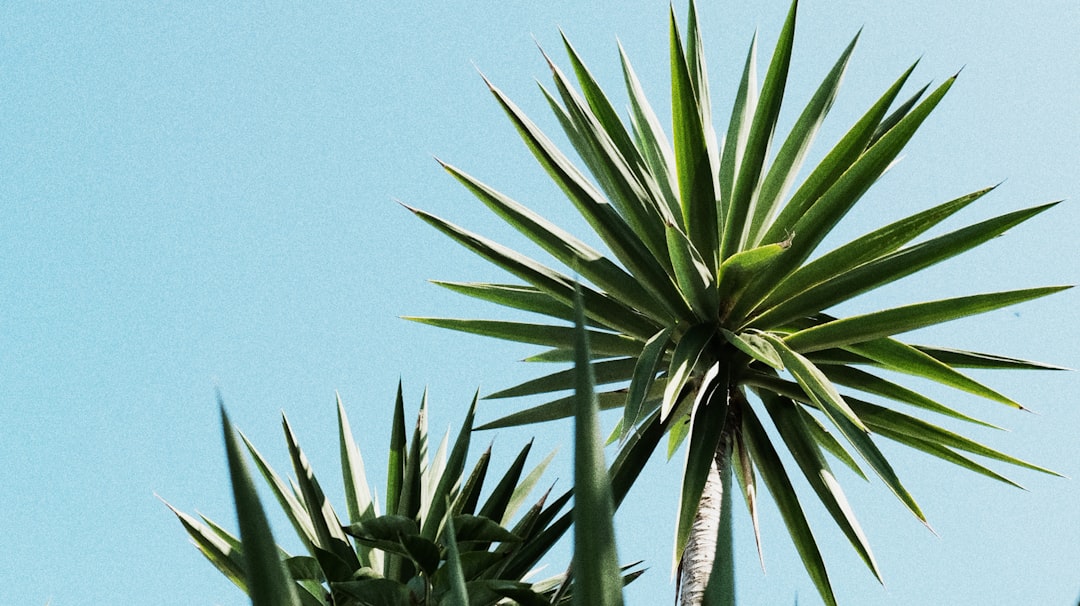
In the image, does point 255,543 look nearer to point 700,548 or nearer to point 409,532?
point 409,532

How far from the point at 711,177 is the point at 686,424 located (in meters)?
1.29

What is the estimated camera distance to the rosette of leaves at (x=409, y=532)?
254 centimetres

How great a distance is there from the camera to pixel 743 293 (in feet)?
11.4

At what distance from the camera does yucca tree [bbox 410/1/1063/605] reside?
326cm

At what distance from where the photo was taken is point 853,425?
319cm

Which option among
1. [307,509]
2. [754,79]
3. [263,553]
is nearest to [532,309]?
[307,509]

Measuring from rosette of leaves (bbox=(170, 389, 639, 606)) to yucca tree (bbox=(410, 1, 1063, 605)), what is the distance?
0.35m

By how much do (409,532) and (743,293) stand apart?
1548 millimetres

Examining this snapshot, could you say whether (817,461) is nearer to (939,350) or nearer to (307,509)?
(939,350)

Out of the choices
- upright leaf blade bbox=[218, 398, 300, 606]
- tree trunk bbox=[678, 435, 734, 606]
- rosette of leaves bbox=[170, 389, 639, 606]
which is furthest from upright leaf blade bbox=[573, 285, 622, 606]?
tree trunk bbox=[678, 435, 734, 606]

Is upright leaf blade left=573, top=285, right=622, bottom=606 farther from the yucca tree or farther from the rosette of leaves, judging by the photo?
the yucca tree

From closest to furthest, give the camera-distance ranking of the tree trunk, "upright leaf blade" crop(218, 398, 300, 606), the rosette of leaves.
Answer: "upright leaf blade" crop(218, 398, 300, 606), the rosette of leaves, the tree trunk

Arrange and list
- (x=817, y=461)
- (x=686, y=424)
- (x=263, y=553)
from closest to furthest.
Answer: (x=263, y=553), (x=817, y=461), (x=686, y=424)

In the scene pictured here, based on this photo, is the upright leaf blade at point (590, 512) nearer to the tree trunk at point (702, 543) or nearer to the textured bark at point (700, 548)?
the tree trunk at point (702, 543)
